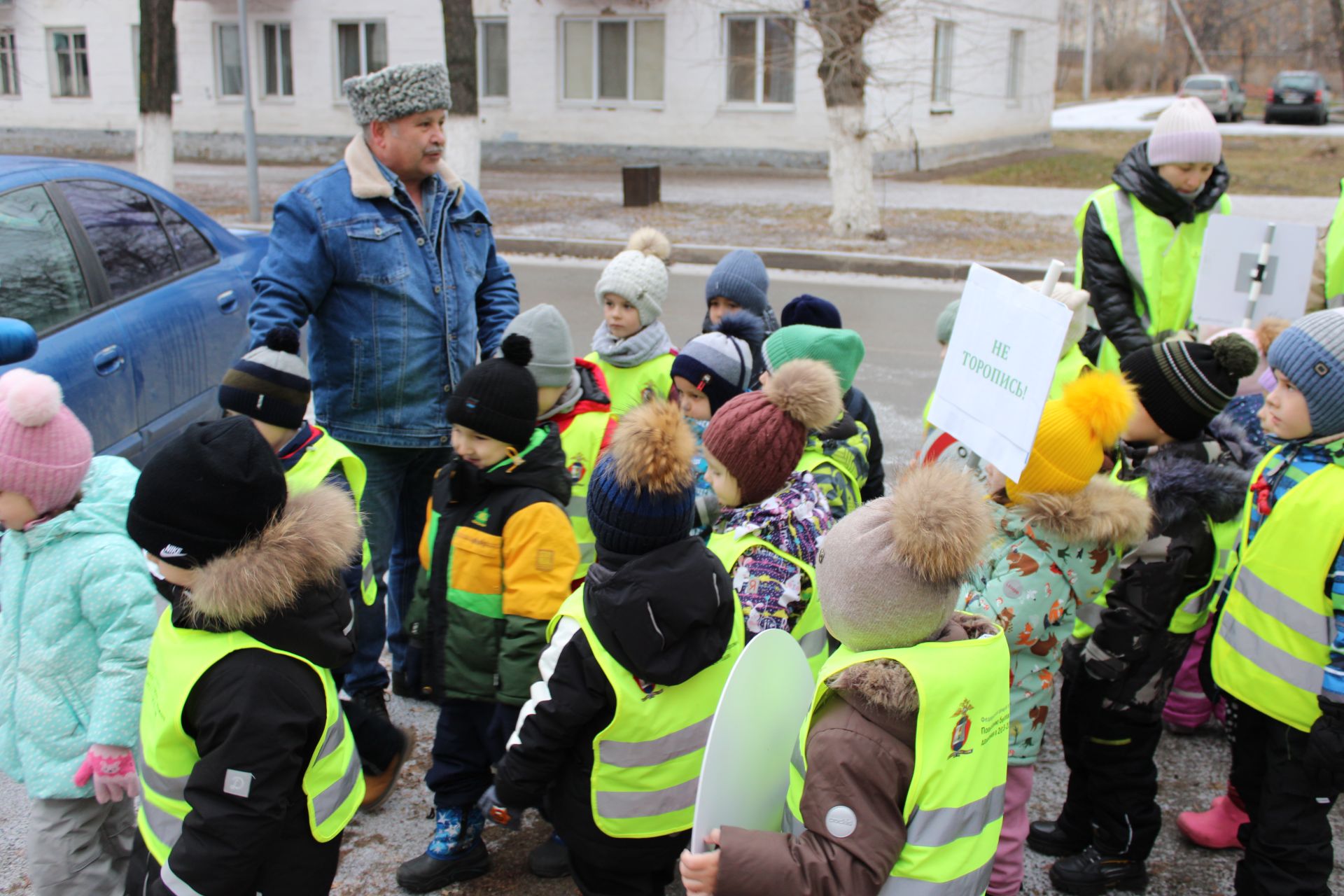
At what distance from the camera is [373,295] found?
11.5 feet

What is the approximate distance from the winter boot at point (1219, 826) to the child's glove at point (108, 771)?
2.76 metres

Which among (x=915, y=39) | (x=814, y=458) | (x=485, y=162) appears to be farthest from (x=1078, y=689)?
(x=485, y=162)

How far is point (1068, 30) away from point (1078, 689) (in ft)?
212

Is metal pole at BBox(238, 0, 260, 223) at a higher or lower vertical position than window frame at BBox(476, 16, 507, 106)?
lower

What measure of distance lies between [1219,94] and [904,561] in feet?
129

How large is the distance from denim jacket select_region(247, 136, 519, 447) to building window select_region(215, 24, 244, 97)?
26.7 m

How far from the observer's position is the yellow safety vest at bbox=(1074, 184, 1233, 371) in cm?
448

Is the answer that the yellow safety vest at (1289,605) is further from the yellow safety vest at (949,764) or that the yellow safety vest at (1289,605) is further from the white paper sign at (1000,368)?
the yellow safety vest at (949,764)

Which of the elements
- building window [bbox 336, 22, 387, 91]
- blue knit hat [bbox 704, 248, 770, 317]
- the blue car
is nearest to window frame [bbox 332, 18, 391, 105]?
building window [bbox 336, 22, 387, 91]

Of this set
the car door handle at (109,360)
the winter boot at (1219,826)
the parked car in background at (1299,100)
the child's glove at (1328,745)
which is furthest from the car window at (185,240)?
the parked car in background at (1299,100)

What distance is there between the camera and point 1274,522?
8.80 ft

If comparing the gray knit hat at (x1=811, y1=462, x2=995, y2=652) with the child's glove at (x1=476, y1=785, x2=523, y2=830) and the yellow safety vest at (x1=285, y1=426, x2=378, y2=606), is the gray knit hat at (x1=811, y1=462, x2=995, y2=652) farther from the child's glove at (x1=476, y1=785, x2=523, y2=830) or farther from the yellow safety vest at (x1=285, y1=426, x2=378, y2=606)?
the yellow safety vest at (x1=285, y1=426, x2=378, y2=606)

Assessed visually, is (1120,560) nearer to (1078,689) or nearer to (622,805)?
(1078,689)

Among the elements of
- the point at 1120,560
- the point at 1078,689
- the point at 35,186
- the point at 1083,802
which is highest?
the point at 35,186
